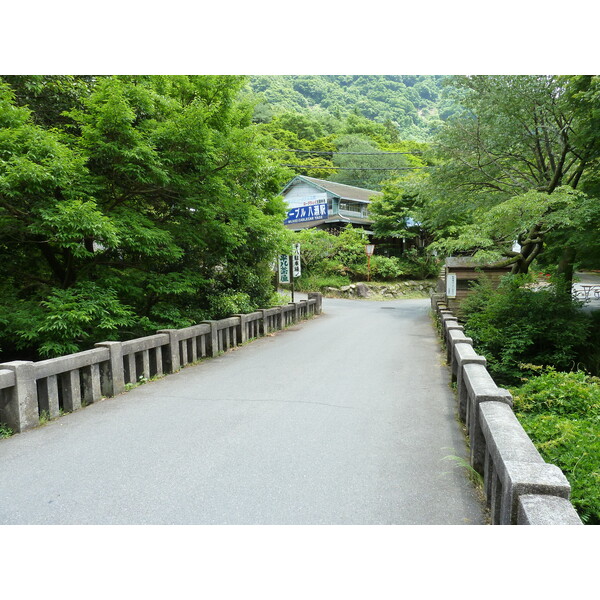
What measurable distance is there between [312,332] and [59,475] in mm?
8304

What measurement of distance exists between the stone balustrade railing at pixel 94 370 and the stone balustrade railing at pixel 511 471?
396cm

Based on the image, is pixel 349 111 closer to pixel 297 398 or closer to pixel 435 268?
pixel 435 268

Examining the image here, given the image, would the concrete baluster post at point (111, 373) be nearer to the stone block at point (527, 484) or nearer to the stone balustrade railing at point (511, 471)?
the stone balustrade railing at point (511, 471)

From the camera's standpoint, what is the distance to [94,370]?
16.9 feet

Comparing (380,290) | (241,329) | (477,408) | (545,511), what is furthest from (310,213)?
(545,511)

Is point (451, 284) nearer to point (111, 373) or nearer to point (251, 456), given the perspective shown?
point (111, 373)

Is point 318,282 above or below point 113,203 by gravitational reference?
below

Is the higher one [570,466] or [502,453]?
[502,453]

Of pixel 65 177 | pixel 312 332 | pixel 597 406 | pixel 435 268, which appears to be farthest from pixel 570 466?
pixel 435 268

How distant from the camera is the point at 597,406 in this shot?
15.9ft

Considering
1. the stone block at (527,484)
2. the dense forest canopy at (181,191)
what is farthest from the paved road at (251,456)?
the dense forest canopy at (181,191)

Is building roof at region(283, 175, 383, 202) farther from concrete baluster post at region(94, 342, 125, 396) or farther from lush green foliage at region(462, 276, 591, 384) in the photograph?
concrete baluster post at region(94, 342, 125, 396)

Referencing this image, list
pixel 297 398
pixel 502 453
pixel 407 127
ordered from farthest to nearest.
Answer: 1. pixel 407 127
2. pixel 297 398
3. pixel 502 453

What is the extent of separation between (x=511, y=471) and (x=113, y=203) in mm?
6883
